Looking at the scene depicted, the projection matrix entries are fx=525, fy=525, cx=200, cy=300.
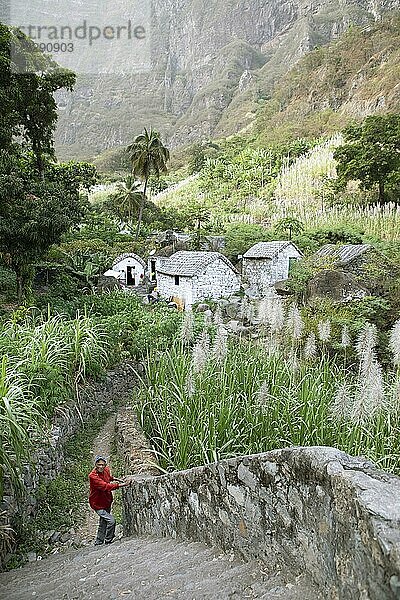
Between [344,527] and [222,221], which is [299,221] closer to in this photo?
[222,221]

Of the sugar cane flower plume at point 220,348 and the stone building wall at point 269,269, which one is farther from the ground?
the stone building wall at point 269,269

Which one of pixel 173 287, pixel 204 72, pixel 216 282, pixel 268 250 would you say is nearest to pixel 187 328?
pixel 216 282

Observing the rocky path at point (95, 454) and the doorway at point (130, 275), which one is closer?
the rocky path at point (95, 454)

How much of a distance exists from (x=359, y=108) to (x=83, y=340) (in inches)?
1909

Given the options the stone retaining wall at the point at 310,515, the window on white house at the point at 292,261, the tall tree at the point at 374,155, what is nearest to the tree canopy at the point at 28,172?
the window on white house at the point at 292,261

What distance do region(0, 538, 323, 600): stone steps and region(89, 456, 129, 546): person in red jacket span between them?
27.1 inches

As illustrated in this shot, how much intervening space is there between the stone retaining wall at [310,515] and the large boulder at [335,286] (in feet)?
35.7

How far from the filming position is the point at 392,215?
27406 millimetres

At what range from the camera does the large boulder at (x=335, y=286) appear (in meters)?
13.9

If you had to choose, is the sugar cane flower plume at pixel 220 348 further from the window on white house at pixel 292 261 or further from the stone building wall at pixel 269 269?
the window on white house at pixel 292 261

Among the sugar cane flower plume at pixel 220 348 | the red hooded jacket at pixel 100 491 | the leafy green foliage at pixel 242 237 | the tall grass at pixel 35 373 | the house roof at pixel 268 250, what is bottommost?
the red hooded jacket at pixel 100 491

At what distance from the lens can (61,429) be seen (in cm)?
800

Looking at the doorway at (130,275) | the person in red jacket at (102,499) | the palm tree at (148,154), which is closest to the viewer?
→ the person in red jacket at (102,499)

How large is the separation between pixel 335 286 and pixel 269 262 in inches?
363
